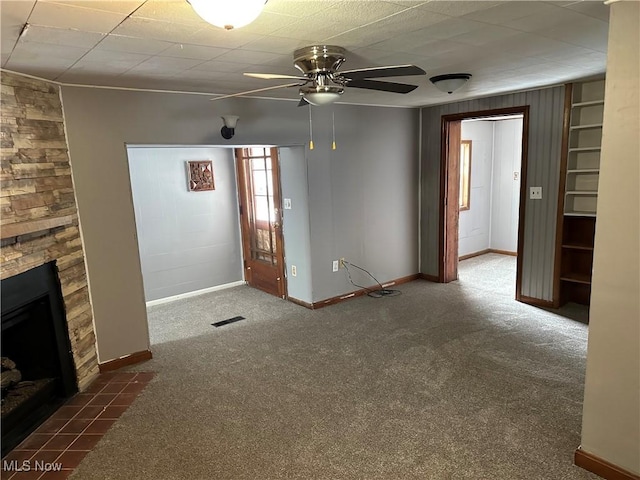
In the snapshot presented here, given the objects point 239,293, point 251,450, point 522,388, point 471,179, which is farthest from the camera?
point 471,179

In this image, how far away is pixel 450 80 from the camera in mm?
3264

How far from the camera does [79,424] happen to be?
8.83ft

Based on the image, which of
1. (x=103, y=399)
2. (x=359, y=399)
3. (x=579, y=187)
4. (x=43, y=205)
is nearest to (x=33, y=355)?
(x=103, y=399)

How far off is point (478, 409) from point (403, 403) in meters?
0.46

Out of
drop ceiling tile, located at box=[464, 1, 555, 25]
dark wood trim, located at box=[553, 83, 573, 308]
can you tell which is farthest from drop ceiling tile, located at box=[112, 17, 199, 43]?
dark wood trim, located at box=[553, 83, 573, 308]

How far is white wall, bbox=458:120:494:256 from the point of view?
6.62m

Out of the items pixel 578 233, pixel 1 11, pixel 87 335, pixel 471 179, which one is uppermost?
pixel 1 11

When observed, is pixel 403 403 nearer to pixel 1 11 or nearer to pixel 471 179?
pixel 1 11

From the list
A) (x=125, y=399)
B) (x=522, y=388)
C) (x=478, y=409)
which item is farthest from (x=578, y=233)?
(x=125, y=399)

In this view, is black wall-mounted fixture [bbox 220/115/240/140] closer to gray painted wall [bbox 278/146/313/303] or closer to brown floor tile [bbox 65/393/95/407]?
gray painted wall [bbox 278/146/313/303]

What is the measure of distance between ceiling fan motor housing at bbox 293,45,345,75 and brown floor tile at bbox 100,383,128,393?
8.25ft

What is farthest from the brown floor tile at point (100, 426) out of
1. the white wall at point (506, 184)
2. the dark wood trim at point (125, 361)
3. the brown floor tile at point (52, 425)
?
the white wall at point (506, 184)

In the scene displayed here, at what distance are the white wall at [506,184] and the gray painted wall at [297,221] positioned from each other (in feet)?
12.4

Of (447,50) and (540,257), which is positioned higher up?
(447,50)
